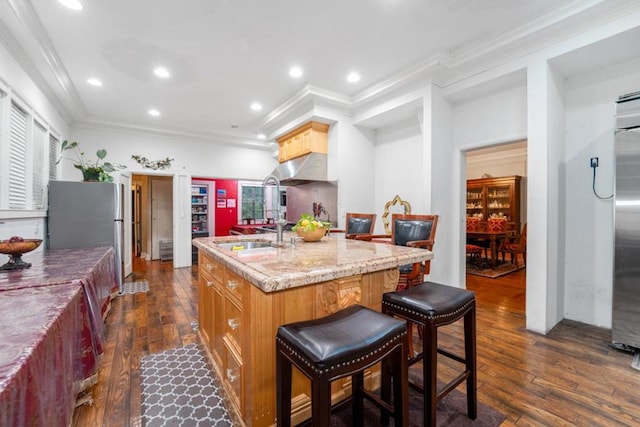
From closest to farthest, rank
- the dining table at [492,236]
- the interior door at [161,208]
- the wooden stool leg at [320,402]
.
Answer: the wooden stool leg at [320,402]
the dining table at [492,236]
the interior door at [161,208]

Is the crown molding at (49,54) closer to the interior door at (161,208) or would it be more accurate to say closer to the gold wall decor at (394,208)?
the interior door at (161,208)

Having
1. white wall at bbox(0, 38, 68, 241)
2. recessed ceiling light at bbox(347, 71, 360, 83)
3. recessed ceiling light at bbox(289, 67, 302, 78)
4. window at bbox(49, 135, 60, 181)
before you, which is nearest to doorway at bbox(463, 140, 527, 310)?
recessed ceiling light at bbox(347, 71, 360, 83)

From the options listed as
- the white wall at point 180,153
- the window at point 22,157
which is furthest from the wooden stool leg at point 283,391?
the white wall at point 180,153

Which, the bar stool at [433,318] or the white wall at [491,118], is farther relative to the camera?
the white wall at [491,118]

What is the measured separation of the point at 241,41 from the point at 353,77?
1.48 m

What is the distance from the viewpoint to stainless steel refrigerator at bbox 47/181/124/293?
3354 mm

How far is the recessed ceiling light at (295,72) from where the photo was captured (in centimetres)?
339

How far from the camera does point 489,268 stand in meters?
5.45

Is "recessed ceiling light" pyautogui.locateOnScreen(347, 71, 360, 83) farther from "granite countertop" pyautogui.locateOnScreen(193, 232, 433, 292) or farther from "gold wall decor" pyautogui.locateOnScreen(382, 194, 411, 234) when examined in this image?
"granite countertop" pyautogui.locateOnScreen(193, 232, 433, 292)

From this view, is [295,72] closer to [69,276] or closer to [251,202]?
[69,276]

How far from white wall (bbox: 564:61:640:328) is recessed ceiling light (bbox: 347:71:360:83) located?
227cm

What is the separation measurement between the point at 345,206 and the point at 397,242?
6.10 ft

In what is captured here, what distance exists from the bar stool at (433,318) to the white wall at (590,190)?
221 cm

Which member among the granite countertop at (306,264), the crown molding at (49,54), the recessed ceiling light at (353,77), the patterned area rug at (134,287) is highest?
the recessed ceiling light at (353,77)
